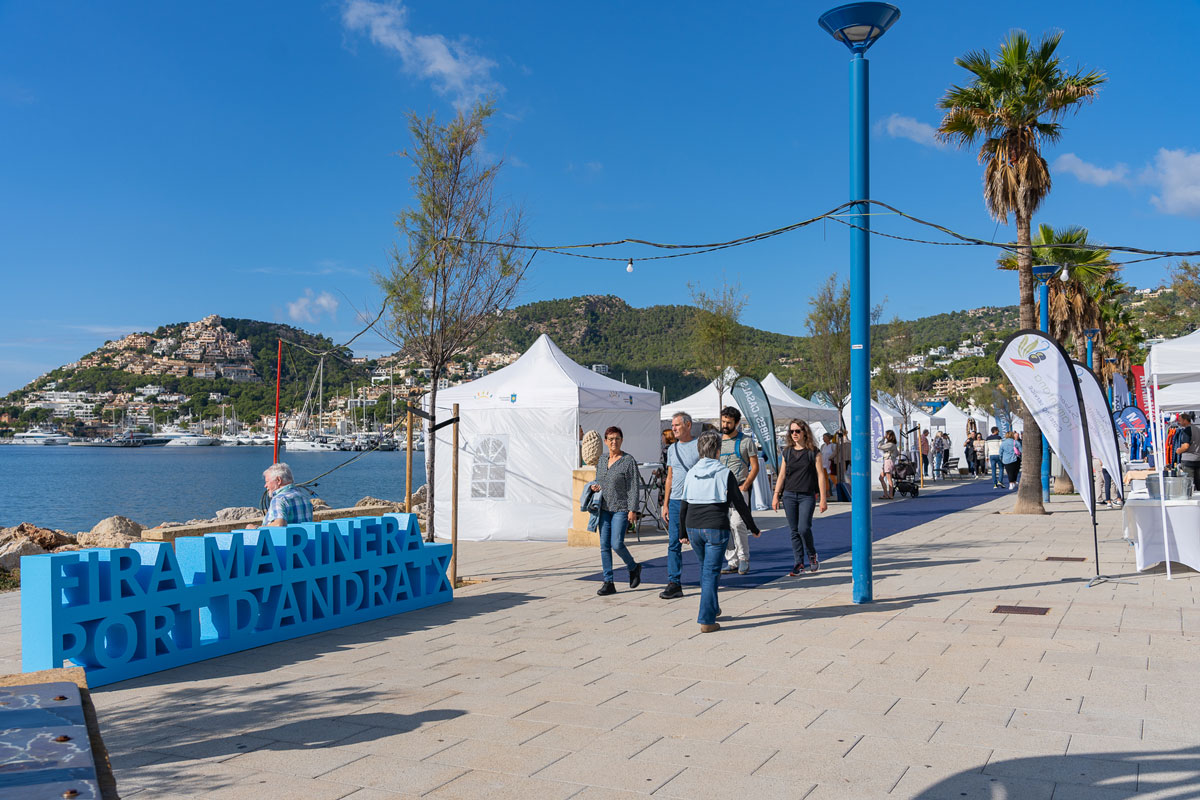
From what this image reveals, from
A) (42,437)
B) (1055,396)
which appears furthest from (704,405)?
(42,437)

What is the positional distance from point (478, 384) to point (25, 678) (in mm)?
13396

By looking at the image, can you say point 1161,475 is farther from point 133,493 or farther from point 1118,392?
point 133,493

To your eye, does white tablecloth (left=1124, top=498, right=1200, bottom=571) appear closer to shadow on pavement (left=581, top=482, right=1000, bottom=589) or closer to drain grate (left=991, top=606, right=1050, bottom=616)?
shadow on pavement (left=581, top=482, right=1000, bottom=589)

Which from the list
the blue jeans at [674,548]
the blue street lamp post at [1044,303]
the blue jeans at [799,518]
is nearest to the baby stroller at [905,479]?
the blue street lamp post at [1044,303]

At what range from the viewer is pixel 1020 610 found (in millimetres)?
8070

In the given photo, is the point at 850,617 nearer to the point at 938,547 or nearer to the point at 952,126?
the point at 938,547

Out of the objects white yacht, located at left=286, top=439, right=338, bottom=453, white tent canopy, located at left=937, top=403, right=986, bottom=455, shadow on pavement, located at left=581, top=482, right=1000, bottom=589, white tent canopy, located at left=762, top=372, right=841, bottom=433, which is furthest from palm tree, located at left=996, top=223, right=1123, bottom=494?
white yacht, located at left=286, top=439, right=338, bottom=453

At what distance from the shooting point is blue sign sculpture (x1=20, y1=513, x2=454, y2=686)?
5.78 meters

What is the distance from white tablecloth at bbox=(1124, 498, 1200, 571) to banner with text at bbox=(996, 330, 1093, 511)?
842 millimetres

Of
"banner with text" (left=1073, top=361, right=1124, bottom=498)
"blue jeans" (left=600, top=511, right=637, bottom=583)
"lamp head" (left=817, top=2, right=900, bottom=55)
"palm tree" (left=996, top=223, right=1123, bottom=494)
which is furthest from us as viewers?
"palm tree" (left=996, top=223, right=1123, bottom=494)

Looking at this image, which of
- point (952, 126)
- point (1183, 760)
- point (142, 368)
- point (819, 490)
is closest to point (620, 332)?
point (142, 368)

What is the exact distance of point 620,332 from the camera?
330 feet

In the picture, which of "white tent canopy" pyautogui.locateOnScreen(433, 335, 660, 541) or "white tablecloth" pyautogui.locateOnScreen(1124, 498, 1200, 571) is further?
"white tent canopy" pyautogui.locateOnScreen(433, 335, 660, 541)

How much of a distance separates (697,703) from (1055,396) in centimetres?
645
